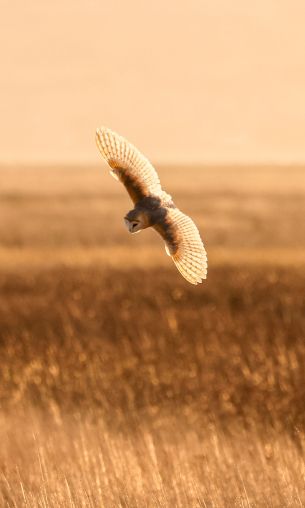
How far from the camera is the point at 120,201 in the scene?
67.9 metres

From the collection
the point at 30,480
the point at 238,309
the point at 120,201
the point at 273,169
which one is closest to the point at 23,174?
the point at 273,169

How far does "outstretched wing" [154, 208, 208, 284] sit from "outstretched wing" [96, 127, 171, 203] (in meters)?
0.07

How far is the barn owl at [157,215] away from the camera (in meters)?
2.67

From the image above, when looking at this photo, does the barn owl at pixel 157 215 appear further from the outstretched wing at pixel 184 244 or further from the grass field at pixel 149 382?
the grass field at pixel 149 382

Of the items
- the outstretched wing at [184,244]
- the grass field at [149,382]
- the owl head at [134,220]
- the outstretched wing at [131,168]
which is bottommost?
the grass field at [149,382]

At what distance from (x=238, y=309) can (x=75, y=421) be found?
6.71 m

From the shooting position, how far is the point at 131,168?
2711 mm

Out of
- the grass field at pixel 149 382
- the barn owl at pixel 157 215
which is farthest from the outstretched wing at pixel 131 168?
the grass field at pixel 149 382

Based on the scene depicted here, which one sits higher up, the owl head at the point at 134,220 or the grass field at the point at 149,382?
the owl head at the point at 134,220

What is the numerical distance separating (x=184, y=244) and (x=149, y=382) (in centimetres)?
1167

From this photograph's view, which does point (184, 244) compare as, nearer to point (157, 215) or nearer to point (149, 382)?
point (157, 215)

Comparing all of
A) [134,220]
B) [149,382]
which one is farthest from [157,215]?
[149,382]

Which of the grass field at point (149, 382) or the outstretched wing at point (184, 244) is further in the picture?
the grass field at point (149, 382)

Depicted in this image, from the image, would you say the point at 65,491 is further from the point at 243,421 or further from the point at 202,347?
the point at 202,347
